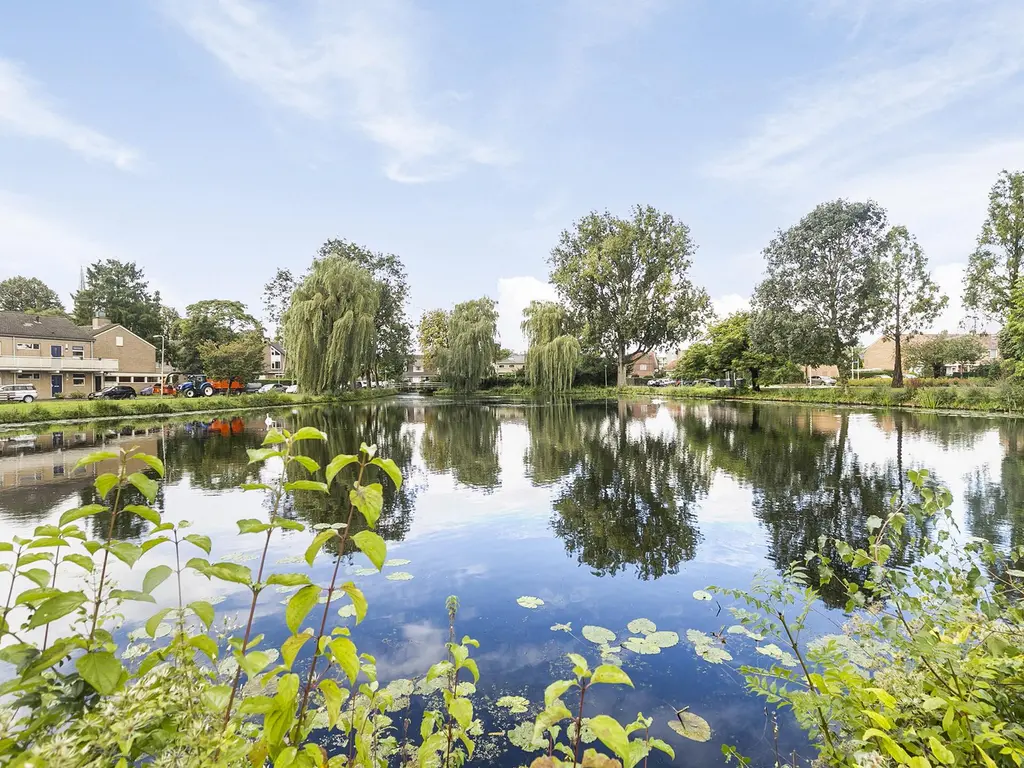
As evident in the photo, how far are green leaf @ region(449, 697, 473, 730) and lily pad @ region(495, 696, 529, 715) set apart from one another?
217cm

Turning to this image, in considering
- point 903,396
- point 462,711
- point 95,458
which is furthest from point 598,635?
point 903,396

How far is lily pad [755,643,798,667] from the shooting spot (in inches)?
153

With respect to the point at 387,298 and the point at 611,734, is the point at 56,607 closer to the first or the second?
the point at 611,734

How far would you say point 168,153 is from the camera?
21062 mm

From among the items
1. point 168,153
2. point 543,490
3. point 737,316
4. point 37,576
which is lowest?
point 543,490

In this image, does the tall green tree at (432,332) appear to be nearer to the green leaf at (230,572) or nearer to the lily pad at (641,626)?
the lily pad at (641,626)

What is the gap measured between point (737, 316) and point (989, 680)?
5188 cm

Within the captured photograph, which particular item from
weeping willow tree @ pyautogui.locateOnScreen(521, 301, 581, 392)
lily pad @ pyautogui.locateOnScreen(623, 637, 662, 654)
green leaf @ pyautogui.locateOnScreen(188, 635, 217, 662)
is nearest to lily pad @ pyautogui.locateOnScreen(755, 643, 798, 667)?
lily pad @ pyautogui.locateOnScreen(623, 637, 662, 654)

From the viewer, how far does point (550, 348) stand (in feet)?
136

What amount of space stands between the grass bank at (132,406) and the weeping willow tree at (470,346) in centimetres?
1142

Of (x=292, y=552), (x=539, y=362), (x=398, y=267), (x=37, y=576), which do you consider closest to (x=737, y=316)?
(x=539, y=362)

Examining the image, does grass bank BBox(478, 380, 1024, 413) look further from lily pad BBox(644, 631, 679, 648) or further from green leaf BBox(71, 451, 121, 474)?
green leaf BBox(71, 451, 121, 474)

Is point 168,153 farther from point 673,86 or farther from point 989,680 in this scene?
point 989,680

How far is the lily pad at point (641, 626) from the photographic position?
14.5 ft
